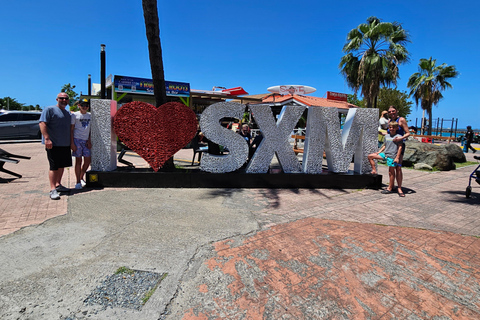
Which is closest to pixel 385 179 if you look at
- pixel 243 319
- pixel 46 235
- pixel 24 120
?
pixel 243 319

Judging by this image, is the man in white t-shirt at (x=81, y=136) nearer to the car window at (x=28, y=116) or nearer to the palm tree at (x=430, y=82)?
the car window at (x=28, y=116)

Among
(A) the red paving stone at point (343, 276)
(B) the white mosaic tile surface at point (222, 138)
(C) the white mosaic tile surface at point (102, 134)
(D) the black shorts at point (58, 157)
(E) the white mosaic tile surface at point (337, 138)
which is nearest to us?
(A) the red paving stone at point (343, 276)

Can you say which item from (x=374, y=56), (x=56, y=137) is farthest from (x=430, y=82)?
(x=56, y=137)

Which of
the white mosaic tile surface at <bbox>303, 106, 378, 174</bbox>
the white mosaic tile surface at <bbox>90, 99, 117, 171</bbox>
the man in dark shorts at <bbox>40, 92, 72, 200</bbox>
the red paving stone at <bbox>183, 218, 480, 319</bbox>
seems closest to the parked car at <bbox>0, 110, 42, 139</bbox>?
the white mosaic tile surface at <bbox>90, 99, 117, 171</bbox>

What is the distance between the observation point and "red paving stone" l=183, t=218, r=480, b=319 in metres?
2.41

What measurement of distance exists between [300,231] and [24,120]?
55.6ft

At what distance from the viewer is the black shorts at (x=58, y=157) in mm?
5246

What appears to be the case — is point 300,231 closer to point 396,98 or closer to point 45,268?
point 45,268

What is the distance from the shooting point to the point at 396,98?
117 feet

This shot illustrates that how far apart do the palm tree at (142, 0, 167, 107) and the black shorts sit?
2.25 meters

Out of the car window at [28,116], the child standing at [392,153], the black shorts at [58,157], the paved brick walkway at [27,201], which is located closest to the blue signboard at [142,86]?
the car window at [28,116]

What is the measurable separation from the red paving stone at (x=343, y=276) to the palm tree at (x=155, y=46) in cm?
428

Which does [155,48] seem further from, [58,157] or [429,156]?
[429,156]

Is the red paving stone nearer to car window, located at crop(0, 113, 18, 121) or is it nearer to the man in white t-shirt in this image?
the man in white t-shirt
